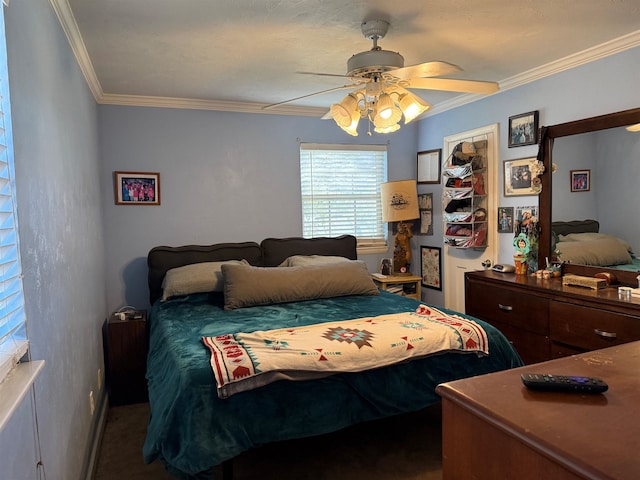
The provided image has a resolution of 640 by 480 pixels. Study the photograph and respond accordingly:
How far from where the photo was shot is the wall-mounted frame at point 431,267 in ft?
14.8

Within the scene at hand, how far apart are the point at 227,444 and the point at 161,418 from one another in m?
0.32

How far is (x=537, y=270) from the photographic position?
3416 mm

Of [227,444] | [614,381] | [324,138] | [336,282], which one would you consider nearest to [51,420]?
[227,444]

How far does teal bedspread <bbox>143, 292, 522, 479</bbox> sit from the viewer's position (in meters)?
1.84

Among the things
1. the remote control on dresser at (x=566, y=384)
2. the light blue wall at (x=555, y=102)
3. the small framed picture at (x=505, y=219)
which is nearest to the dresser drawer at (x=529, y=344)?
the light blue wall at (x=555, y=102)

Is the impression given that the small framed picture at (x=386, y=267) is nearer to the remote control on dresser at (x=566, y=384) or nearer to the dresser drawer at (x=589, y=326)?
the dresser drawer at (x=589, y=326)

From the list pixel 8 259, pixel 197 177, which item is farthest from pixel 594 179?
pixel 8 259

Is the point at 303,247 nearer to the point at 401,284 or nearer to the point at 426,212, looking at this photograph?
the point at 401,284

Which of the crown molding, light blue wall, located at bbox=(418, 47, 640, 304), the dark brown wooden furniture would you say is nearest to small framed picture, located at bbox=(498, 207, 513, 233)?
light blue wall, located at bbox=(418, 47, 640, 304)

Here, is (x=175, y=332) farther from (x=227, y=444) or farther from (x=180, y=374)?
(x=227, y=444)

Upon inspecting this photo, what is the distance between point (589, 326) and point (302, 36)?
2.39 meters

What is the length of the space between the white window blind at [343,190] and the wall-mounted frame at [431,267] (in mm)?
456

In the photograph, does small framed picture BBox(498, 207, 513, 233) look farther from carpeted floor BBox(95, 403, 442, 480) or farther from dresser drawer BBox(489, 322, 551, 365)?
carpeted floor BBox(95, 403, 442, 480)

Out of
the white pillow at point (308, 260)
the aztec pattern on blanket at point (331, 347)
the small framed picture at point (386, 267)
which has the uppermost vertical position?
the white pillow at point (308, 260)
